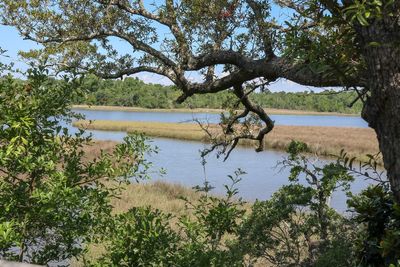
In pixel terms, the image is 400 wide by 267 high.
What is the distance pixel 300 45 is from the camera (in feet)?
9.18

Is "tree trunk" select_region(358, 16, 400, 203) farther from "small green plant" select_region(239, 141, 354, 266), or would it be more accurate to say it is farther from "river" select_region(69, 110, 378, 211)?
"river" select_region(69, 110, 378, 211)

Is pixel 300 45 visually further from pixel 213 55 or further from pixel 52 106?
pixel 213 55

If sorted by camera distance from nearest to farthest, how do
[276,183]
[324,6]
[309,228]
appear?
1. [324,6]
2. [309,228]
3. [276,183]

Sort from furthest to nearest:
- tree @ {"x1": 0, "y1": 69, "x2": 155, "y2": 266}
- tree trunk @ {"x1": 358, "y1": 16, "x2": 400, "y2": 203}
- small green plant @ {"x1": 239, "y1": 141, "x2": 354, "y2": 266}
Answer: small green plant @ {"x1": 239, "y1": 141, "x2": 354, "y2": 266}
tree @ {"x1": 0, "y1": 69, "x2": 155, "y2": 266}
tree trunk @ {"x1": 358, "y1": 16, "x2": 400, "y2": 203}

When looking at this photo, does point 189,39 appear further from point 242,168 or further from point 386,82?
point 242,168

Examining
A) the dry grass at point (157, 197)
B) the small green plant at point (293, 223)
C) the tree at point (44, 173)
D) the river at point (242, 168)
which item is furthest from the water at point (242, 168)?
the tree at point (44, 173)

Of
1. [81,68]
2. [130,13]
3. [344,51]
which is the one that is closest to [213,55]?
[130,13]

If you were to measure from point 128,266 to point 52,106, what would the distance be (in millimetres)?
1434

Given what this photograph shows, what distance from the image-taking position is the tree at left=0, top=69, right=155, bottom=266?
11.3 ft

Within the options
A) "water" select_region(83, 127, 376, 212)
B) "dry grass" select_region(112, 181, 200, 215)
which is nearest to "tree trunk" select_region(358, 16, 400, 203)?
"water" select_region(83, 127, 376, 212)

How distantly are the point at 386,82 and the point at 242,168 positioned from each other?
24.5 metres

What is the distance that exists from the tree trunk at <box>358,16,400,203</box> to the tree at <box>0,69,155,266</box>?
86.4 inches

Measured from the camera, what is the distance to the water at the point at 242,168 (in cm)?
1992

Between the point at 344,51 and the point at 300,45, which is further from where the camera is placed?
the point at 344,51
